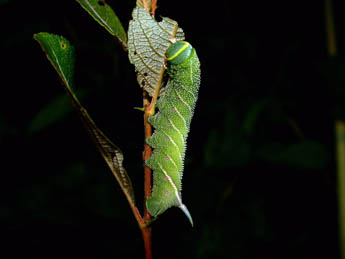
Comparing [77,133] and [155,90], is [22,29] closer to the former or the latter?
[77,133]

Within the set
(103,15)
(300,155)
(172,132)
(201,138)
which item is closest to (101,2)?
(103,15)

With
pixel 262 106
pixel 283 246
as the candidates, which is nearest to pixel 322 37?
pixel 262 106

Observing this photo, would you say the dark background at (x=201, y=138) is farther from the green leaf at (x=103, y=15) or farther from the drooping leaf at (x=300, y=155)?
the green leaf at (x=103, y=15)

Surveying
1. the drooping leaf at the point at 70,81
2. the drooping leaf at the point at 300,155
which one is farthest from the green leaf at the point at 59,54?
the drooping leaf at the point at 300,155

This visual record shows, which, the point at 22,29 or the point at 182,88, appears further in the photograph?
the point at 22,29

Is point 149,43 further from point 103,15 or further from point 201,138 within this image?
point 201,138

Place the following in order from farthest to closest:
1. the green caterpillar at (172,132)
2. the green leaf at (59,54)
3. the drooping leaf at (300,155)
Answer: the drooping leaf at (300,155), the green caterpillar at (172,132), the green leaf at (59,54)

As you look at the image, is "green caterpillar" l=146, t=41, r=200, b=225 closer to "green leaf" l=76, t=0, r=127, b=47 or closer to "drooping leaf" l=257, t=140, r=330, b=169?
"green leaf" l=76, t=0, r=127, b=47

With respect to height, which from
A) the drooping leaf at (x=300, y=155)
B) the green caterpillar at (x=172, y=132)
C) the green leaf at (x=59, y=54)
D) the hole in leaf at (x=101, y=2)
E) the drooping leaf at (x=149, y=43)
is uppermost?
the hole in leaf at (x=101, y=2)
